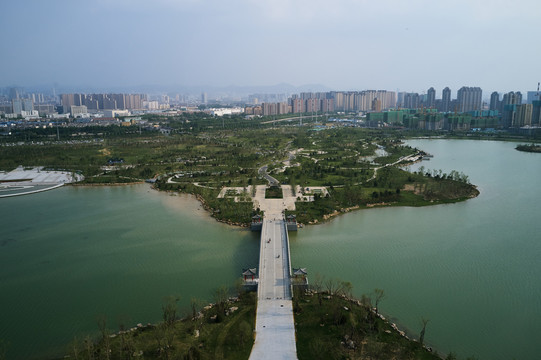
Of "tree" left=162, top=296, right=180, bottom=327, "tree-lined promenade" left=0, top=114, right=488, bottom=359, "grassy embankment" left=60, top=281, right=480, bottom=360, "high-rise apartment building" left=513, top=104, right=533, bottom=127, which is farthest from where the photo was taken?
"high-rise apartment building" left=513, top=104, right=533, bottom=127

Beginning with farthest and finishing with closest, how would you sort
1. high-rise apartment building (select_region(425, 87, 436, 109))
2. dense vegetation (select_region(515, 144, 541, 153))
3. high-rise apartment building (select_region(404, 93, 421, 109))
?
high-rise apartment building (select_region(404, 93, 421, 109)) → high-rise apartment building (select_region(425, 87, 436, 109)) → dense vegetation (select_region(515, 144, 541, 153))

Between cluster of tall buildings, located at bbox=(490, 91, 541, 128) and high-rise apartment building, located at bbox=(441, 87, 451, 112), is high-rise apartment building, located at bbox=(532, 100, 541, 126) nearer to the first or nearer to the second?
cluster of tall buildings, located at bbox=(490, 91, 541, 128)

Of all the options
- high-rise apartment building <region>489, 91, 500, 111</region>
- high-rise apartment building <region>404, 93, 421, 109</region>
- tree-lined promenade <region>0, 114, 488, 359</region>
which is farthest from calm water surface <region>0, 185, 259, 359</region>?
high-rise apartment building <region>404, 93, 421, 109</region>

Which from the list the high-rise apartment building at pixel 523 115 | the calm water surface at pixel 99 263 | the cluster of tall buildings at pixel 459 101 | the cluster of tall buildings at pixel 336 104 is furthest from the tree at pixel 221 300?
the cluster of tall buildings at pixel 459 101

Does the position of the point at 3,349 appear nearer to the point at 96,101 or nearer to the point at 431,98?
the point at 431,98

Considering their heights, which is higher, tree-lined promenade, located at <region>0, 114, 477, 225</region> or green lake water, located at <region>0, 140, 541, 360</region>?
tree-lined promenade, located at <region>0, 114, 477, 225</region>
